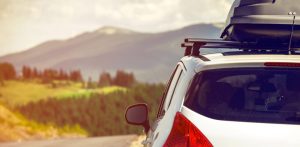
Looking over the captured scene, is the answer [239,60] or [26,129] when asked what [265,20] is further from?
[26,129]

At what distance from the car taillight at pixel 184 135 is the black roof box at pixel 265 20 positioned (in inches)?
73.5

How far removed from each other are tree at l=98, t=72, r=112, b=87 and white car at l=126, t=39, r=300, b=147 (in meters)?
55.9

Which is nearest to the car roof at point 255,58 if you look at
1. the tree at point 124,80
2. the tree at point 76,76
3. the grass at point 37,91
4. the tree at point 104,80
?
the grass at point 37,91

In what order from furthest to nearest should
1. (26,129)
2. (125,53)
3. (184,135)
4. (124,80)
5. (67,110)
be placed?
(125,53) → (124,80) → (67,110) → (26,129) → (184,135)

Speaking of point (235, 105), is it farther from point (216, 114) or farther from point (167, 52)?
point (167, 52)

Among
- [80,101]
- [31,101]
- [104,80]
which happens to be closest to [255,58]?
[80,101]

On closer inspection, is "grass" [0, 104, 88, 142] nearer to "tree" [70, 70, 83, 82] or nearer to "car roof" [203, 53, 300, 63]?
"tree" [70, 70, 83, 82]

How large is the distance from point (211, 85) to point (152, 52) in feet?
399

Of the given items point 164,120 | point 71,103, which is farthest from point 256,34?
point 71,103

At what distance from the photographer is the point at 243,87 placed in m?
5.99

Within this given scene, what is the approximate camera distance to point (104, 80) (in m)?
64.6

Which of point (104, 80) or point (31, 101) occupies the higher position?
point (31, 101)

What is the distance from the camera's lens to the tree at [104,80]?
205ft

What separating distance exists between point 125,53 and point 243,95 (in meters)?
125
